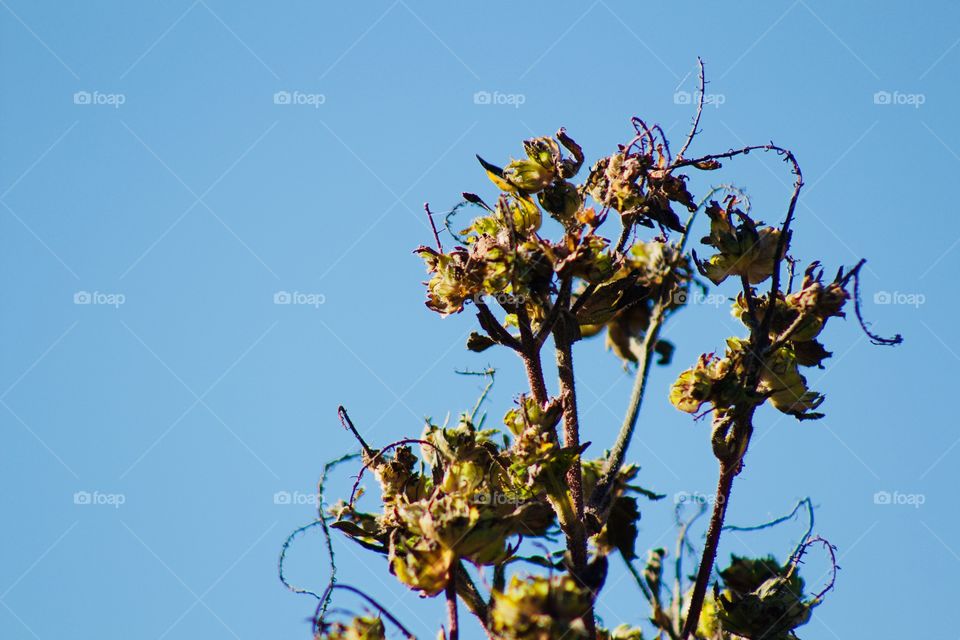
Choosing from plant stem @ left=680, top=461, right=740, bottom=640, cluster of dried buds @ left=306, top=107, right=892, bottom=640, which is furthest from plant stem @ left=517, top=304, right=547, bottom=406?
plant stem @ left=680, top=461, right=740, bottom=640

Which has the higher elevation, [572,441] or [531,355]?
[531,355]

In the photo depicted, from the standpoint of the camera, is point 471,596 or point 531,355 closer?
point 471,596

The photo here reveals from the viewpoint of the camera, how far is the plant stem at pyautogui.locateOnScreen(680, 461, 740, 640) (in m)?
4.09

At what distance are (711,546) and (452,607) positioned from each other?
3.20 feet

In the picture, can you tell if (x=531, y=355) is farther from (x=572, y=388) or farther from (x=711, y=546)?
(x=711, y=546)

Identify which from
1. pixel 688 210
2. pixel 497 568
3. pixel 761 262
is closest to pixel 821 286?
pixel 761 262

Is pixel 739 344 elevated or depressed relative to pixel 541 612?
elevated

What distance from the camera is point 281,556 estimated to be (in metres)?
4.69

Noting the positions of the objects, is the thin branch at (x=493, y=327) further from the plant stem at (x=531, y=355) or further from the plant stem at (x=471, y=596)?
the plant stem at (x=471, y=596)

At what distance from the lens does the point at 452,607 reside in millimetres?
3842

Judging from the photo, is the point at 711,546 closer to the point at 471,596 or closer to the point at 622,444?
the point at 622,444

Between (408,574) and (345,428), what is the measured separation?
879 millimetres

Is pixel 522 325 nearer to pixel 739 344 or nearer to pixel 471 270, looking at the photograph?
pixel 471 270

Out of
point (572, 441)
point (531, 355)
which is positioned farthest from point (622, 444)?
point (531, 355)
